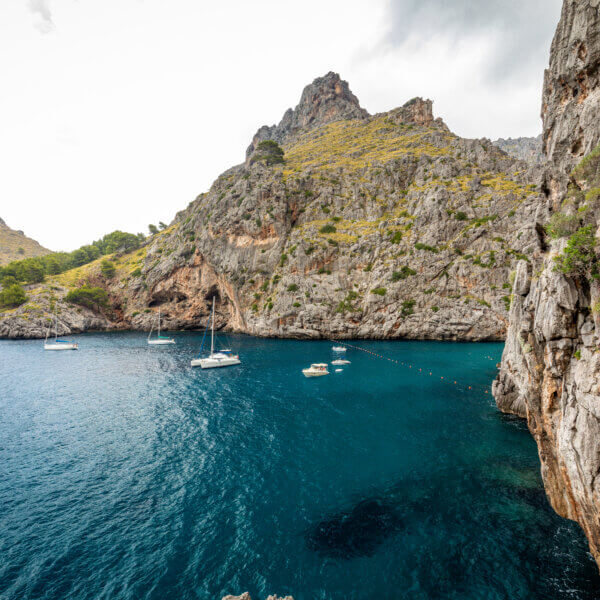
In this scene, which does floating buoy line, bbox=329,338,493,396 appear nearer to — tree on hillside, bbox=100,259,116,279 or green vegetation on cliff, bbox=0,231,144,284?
tree on hillside, bbox=100,259,116,279

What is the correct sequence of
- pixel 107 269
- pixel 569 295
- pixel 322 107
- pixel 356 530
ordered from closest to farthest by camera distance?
pixel 569 295
pixel 356 530
pixel 107 269
pixel 322 107

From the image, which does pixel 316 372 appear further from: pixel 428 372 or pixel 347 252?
pixel 347 252

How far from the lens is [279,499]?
1827 cm

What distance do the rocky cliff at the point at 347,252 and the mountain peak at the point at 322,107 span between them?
5891 centimetres

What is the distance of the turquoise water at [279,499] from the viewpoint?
504 inches

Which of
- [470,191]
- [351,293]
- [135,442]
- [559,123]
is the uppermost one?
[470,191]

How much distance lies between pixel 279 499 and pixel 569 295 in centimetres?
1993

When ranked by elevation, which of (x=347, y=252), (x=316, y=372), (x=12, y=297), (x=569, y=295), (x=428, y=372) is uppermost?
(x=347, y=252)

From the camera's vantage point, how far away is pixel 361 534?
15297 millimetres

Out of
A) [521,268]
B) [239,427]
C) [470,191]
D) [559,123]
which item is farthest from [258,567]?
[470,191]

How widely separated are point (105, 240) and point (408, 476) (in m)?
190

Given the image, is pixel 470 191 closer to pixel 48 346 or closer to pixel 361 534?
pixel 361 534

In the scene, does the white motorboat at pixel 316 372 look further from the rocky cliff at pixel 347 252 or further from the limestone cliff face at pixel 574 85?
the limestone cliff face at pixel 574 85

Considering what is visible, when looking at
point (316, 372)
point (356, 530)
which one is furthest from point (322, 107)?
point (356, 530)
